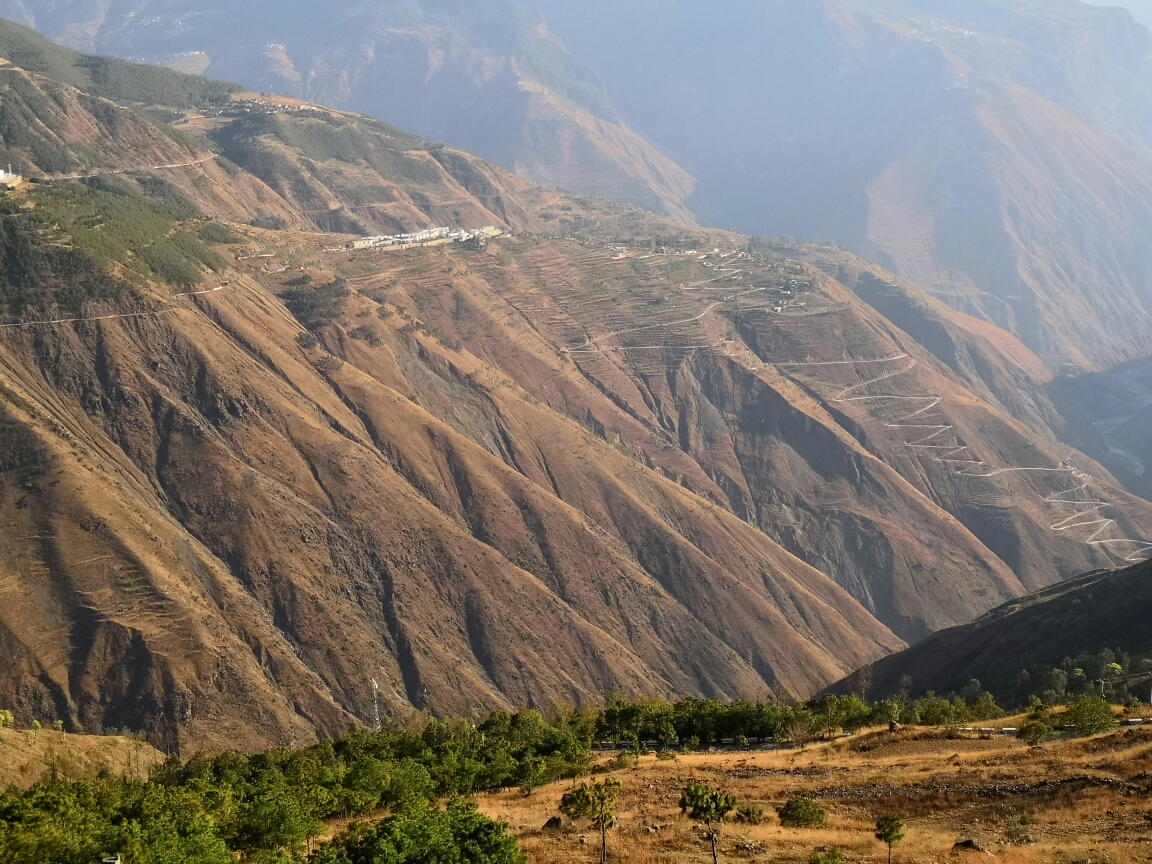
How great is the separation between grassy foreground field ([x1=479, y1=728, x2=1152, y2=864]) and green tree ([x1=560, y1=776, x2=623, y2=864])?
70cm

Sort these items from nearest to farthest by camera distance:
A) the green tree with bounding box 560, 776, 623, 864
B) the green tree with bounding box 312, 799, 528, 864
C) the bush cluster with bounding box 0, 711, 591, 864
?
the green tree with bounding box 312, 799, 528, 864, the bush cluster with bounding box 0, 711, 591, 864, the green tree with bounding box 560, 776, 623, 864

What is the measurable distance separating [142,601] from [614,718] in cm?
4053

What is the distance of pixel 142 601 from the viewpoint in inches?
3531

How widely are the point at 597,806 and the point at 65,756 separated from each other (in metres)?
37.7

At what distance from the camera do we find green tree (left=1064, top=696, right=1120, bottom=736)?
5456 centimetres

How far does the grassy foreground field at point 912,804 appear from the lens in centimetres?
4084

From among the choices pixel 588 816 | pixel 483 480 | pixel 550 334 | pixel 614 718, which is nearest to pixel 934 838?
pixel 588 816

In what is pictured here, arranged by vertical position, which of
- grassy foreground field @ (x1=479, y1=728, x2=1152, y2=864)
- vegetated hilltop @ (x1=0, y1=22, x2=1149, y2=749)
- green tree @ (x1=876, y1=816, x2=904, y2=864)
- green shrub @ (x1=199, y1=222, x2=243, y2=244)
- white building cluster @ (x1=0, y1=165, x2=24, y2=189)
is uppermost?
white building cluster @ (x1=0, y1=165, x2=24, y2=189)

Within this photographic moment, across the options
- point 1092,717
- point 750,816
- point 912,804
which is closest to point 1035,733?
point 1092,717

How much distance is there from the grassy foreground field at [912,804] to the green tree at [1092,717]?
3.49ft

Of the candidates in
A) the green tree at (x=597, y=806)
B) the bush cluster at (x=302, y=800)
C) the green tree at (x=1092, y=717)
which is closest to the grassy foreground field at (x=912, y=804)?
the green tree at (x=597, y=806)

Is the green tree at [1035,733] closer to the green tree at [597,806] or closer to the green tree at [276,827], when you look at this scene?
the green tree at [597,806]

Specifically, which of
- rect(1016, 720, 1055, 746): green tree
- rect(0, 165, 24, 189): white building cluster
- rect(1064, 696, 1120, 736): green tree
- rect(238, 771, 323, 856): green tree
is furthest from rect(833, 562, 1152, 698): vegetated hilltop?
rect(0, 165, 24, 189): white building cluster

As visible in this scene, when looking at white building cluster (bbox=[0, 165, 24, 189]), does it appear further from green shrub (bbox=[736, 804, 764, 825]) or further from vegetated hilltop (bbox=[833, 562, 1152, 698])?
green shrub (bbox=[736, 804, 764, 825])
